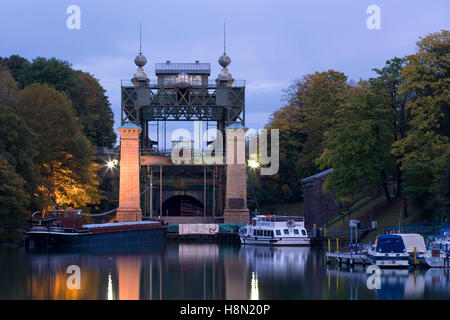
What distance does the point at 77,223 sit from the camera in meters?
57.9

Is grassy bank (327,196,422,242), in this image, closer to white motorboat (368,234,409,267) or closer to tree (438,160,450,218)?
tree (438,160,450,218)

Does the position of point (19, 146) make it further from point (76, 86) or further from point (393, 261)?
point (393, 261)

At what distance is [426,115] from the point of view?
52625mm

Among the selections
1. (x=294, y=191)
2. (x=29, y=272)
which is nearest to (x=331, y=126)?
(x=294, y=191)

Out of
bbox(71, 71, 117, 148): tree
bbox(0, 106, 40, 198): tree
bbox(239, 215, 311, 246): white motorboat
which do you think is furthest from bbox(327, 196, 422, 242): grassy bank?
bbox(71, 71, 117, 148): tree

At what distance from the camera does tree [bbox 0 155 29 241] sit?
52375 mm

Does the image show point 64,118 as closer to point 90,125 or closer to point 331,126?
point 90,125

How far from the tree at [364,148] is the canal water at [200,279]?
13.7 m

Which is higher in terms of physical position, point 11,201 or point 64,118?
point 64,118

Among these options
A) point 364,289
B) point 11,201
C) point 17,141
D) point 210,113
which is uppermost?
point 210,113

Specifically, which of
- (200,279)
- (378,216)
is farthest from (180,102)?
(200,279)

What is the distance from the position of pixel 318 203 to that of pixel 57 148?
28.1 meters

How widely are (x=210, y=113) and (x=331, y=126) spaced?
14.9 meters

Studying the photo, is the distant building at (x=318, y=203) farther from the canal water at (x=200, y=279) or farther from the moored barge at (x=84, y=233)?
the canal water at (x=200, y=279)
